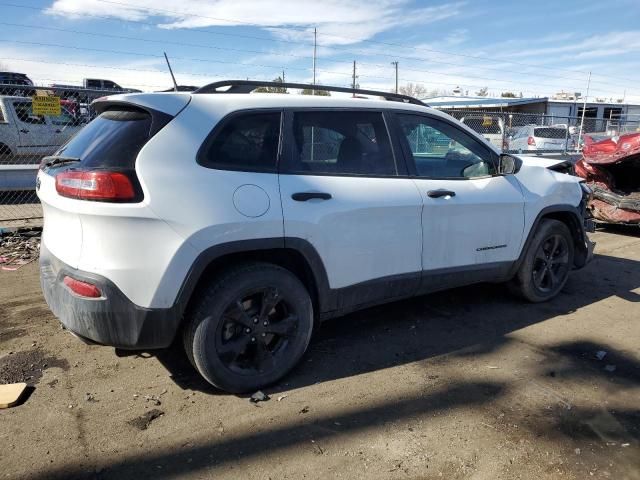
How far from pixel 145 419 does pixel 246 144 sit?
5.66 ft

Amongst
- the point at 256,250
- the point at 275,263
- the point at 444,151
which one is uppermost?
the point at 444,151

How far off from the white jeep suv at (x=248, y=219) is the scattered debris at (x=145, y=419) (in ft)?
1.30

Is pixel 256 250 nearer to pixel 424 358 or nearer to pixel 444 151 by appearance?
pixel 424 358

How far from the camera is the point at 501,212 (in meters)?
4.27

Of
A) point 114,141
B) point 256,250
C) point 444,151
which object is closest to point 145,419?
point 256,250

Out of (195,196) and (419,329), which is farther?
(419,329)

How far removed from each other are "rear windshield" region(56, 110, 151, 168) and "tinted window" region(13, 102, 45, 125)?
31.1 ft

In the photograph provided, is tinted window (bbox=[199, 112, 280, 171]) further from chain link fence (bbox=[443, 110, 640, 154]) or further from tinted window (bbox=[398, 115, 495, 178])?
chain link fence (bbox=[443, 110, 640, 154])

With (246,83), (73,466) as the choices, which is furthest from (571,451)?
(246,83)

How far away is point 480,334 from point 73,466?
3031 millimetres

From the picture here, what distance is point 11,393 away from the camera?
315 cm

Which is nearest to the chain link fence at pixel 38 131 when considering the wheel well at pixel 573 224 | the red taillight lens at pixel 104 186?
the red taillight lens at pixel 104 186

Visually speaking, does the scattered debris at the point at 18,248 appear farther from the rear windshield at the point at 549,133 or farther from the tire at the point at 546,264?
the rear windshield at the point at 549,133

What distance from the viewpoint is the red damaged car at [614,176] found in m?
7.85
